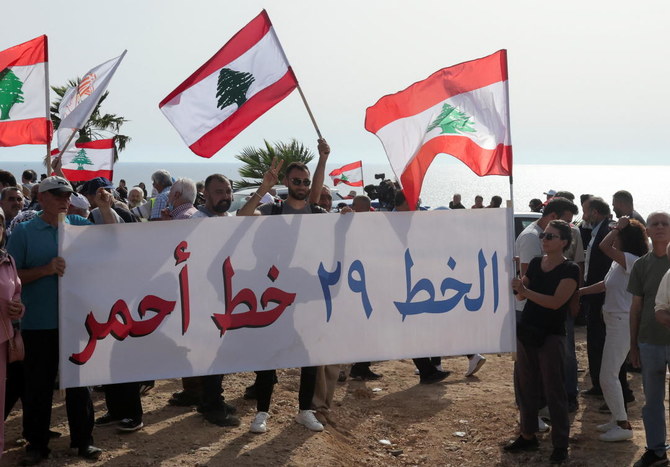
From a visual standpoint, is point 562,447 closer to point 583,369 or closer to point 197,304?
point 197,304

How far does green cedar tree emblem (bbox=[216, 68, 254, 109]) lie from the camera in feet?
21.6

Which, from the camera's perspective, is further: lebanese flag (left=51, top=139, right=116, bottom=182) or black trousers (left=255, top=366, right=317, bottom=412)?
lebanese flag (left=51, top=139, right=116, bottom=182)

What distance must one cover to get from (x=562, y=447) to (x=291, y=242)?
2.78m

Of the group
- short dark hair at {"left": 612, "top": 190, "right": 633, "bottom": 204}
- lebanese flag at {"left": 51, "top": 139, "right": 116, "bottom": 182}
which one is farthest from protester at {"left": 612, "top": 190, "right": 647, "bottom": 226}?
lebanese flag at {"left": 51, "top": 139, "right": 116, "bottom": 182}

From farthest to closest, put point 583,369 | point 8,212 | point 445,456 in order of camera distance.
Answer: point 583,369
point 8,212
point 445,456

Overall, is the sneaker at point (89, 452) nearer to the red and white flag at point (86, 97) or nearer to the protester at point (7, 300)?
the protester at point (7, 300)

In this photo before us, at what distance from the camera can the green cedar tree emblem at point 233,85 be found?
6570 mm

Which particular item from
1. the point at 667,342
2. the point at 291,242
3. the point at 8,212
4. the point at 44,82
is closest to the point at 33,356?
the point at 291,242

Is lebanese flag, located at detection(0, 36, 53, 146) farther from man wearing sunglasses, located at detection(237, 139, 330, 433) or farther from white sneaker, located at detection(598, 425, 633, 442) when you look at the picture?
white sneaker, located at detection(598, 425, 633, 442)

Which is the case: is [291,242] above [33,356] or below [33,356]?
above

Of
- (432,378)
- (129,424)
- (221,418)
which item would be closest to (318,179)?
(221,418)

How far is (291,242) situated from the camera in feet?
20.2

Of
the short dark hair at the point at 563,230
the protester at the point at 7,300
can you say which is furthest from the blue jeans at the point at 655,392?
the protester at the point at 7,300

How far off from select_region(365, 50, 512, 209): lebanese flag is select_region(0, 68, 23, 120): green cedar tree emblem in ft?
12.6
